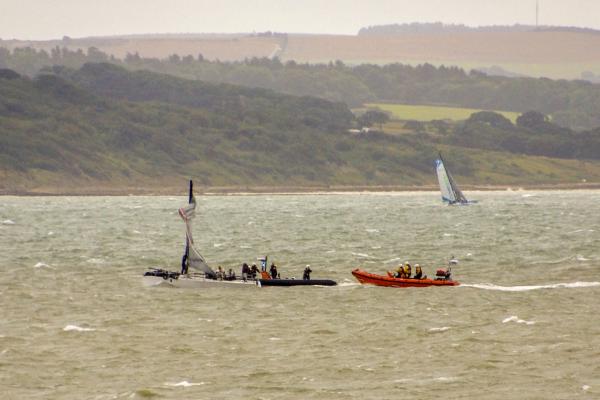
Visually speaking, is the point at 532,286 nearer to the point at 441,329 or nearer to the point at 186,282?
the point at 441,329

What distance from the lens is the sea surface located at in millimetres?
43844

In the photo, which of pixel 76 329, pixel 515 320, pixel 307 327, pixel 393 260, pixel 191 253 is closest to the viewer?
pixel 76 329

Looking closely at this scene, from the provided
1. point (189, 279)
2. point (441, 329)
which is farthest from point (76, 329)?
point (189, 279)

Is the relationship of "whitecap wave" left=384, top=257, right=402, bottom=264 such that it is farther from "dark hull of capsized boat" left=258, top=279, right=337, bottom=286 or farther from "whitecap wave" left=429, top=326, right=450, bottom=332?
"whitecap wave" left=429, top=326, right=450, bottom=332

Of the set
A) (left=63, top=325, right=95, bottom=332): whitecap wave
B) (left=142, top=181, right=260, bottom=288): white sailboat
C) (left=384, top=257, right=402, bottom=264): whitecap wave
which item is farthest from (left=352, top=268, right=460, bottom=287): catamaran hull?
(left=63, top=325, right=95, bottom=332): whitecap wave

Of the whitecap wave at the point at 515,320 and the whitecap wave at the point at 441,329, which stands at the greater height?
the whitecap wave at the point at 515,320

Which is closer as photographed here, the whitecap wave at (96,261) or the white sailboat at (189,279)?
the white sailboat at (189,279)

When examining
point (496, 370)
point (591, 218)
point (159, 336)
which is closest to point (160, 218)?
point (591, 218)

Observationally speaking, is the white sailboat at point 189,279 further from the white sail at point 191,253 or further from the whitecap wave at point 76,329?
the whitecap wave at point 76,329

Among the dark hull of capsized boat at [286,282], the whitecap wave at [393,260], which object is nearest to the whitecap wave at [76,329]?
the dark hull of capsized boat at [286,282]

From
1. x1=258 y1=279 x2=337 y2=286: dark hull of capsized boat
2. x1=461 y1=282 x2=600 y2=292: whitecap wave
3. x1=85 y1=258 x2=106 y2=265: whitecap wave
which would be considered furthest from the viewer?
x1=85 y1=258 x2=106 y2=265: whitecap wave

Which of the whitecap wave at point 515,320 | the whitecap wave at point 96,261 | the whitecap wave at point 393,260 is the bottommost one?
the whitecap wave at point 96,261

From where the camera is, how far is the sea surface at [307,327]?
43844mm

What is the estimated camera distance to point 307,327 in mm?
56281
